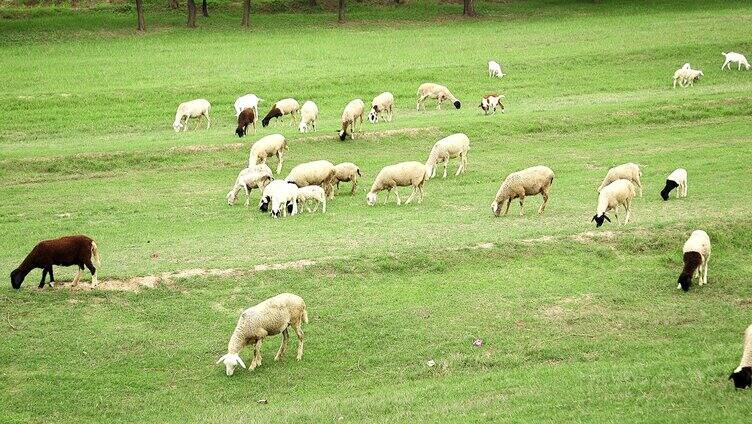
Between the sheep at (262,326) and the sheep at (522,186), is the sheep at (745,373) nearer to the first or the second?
the sheep at (262,326)

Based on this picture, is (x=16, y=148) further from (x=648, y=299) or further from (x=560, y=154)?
(x=648, y=299)

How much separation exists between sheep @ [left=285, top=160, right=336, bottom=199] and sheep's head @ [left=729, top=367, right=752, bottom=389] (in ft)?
48.4

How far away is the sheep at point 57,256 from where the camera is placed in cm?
1942

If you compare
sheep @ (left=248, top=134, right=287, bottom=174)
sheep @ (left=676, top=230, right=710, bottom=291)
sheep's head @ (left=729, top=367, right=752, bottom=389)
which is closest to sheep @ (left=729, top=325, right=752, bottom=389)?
sheep's head @ (left=729, top=367, right=752, bottom=389)

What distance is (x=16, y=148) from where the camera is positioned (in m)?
35.1

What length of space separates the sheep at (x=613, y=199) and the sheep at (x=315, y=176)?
294 inches

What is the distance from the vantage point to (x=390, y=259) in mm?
21047

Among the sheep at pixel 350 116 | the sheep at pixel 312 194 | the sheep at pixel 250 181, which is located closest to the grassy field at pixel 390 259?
the sheep at pixel 250 181

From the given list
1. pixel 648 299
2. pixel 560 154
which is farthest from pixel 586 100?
pixel 648 299

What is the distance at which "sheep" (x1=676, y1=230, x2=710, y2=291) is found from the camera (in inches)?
766

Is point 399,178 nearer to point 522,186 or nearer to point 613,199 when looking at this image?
point 522,186

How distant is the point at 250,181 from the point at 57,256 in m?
8.76

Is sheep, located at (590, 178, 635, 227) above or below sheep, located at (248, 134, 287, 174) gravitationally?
above

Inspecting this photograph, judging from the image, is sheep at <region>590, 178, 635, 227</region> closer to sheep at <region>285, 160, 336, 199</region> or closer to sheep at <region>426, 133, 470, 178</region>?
sheep at <region>426, 133, 470, 178</region>
